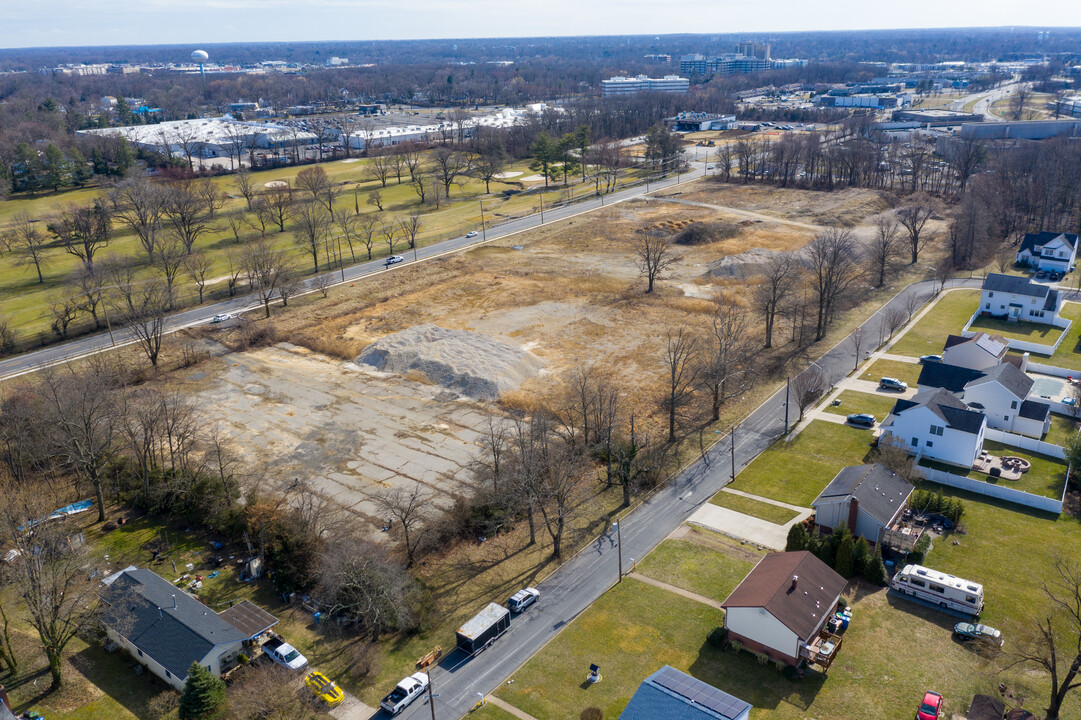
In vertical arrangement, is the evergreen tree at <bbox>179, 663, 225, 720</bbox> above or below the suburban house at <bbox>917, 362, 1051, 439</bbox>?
below

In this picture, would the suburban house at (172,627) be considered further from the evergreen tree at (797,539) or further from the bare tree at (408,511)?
the evergreen tree at (797,539)

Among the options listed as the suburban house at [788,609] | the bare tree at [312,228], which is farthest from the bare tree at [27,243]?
the suburban house at [788,609]

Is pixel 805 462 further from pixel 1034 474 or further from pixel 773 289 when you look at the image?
pixel 773 289

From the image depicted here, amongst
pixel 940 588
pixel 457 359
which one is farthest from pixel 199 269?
pixel 940 588

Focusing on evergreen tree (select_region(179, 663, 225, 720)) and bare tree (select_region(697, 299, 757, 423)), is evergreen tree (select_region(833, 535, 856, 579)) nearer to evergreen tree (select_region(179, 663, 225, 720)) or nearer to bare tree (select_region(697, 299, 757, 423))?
bare tree (select_region(697, 299, 757, 423))

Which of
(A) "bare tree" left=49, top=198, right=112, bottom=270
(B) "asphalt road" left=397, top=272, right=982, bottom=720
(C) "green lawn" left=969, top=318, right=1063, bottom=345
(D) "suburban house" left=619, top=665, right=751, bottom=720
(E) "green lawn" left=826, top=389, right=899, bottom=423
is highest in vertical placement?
(A) "bare tree" left=49, top=198, right=112, bottom=270

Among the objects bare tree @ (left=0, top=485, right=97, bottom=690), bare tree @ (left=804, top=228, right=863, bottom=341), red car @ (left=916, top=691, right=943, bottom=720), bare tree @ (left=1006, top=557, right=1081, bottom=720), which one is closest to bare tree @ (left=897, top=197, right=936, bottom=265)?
Result: bare tree @ (left=804, top=228, right=863, bottom=341)

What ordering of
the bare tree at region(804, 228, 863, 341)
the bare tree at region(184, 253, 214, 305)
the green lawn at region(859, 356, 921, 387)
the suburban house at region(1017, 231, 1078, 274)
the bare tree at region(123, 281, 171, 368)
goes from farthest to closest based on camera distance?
the bare tree at region(184, 253, 214, 305)
the suburban house at region(1017, 231, 1078, 274)
the bare tree at region(804, 228, 863, 341)
the bare tree at region(123, 281, 171, 368)
the green lawn at region(859, 356, 921, 387)
